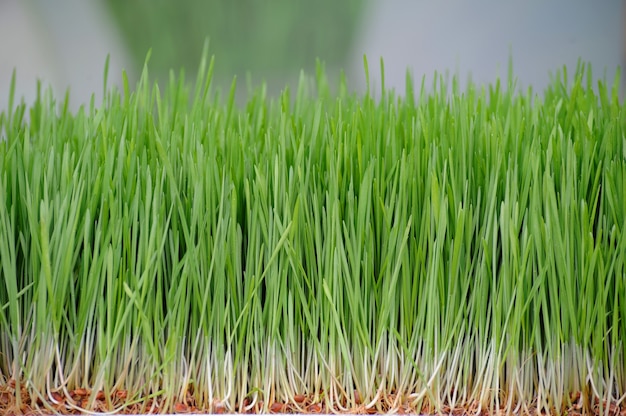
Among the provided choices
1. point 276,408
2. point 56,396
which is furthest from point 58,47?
point 276,408

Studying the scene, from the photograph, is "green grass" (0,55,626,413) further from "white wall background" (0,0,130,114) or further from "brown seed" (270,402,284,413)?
"white wall background" (0,0,130,114)

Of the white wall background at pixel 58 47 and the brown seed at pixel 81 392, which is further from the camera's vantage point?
the white wall background at pixel 58 47

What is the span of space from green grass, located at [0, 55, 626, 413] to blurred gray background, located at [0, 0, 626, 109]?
453 mm

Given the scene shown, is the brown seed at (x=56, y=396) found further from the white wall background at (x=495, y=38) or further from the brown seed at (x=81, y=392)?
the white wall background at (x=495, y=38)

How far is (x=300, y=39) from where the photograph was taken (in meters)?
1.39

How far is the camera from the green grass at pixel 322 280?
84 centimetres

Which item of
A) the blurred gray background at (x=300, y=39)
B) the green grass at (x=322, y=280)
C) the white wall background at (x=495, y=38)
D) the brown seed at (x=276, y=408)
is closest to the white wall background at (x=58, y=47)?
the blurred gray background at (x=300, y=39)

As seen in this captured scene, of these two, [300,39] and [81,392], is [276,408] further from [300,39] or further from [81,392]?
[300,39]

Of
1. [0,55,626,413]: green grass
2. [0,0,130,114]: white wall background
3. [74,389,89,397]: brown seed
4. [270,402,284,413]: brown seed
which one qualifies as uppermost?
[0,0,130,114]: white wall background

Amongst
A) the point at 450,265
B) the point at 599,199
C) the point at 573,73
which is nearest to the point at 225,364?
the point at 450,265

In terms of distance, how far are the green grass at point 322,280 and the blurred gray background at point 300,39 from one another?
45 cm

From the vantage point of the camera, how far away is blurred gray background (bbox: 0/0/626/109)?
4.19ft

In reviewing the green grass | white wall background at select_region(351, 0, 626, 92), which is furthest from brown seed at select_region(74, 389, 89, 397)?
white wall background at select_region(351, 0, 626, 92)

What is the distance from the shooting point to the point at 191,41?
54.7 inches
